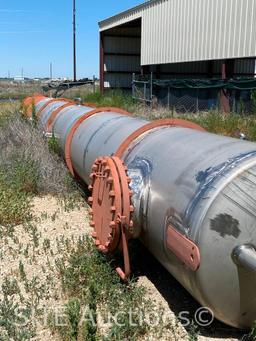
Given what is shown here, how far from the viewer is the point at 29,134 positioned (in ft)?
25.2

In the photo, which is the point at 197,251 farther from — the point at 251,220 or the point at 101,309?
the point at 101,309

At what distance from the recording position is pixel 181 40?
694 inches

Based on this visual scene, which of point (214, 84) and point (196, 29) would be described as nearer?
point (214, 84)

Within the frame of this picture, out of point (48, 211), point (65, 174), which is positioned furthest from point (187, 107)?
point (48, 211)

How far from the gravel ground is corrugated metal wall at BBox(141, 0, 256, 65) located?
31.8 ft

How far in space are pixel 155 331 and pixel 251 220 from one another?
1024mm

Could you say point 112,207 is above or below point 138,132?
below

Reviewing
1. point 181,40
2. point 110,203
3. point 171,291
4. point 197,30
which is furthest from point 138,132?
point 181,40

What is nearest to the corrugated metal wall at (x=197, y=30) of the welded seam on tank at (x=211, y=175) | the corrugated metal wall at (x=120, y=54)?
the corrugated metal wall at (x=120, y=54)

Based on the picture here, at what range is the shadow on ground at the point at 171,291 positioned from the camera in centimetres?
294

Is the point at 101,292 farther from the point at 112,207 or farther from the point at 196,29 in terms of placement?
the point at 196,29

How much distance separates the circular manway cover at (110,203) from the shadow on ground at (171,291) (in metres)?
0.50

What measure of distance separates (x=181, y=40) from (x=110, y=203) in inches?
605

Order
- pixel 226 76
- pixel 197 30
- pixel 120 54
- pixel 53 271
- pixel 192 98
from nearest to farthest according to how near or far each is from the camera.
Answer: pixel 53 271
pixel 226 76
pixel 192 98
pixel 197 30
pixel 120 54
